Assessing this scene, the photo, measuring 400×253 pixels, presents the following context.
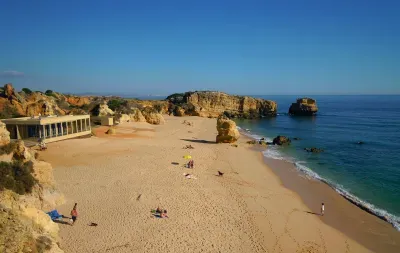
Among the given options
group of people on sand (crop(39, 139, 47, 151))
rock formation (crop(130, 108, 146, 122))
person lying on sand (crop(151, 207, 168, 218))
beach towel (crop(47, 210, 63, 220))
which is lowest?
person lying on sand (crop(151, 207, 168, 218))

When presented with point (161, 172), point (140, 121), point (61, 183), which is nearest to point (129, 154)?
point (161, 172)

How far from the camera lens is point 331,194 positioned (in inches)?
820

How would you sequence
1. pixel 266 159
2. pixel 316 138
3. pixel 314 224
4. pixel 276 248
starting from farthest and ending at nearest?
pixel 316 138
pixel 266 159
pixel 314 224
pixel 276 248

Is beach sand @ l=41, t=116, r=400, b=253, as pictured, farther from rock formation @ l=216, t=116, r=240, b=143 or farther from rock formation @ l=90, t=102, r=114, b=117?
rock formation @ l=90, t=102, r=114, b=117

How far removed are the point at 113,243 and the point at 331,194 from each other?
1462 cm

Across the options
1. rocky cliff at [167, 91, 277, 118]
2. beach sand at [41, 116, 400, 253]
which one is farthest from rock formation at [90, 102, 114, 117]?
rocky cliff at [167, 91, 277, 118]

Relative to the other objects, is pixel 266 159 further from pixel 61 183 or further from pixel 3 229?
pixel 3 229

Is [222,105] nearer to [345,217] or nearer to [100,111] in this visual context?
[100,111]

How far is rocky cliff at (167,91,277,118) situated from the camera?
82188 millimetres

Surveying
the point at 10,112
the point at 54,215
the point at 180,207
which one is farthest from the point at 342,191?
the point at 10,112

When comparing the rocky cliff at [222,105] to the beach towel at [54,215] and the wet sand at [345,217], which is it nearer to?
the wet sand at [345,217]

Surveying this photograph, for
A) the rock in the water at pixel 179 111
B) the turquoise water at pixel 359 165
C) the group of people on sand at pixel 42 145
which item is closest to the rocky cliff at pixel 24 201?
the group of people on sand at pixel 42 145

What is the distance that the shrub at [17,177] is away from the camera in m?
12.5

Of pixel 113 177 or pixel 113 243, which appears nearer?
pixel 113 243
